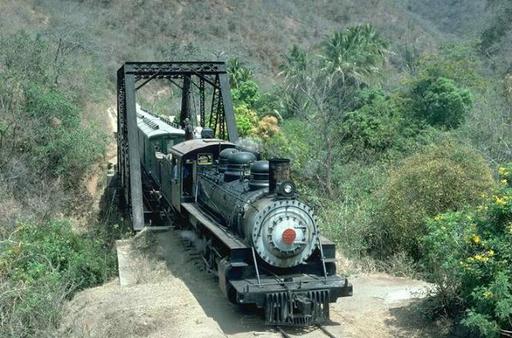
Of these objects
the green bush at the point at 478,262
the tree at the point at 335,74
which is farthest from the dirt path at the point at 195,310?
the tree at the point at 335,74

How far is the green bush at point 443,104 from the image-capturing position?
84.2ft

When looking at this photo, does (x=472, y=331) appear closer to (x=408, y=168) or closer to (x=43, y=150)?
(x=408, y=168)

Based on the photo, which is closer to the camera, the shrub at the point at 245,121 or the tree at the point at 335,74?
the tree at the point at 335,74

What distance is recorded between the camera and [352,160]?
25375mm

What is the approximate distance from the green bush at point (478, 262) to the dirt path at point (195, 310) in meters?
0.91

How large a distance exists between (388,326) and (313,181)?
1228 cm

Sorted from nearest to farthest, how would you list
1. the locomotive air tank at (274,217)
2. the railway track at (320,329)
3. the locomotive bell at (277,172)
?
the railway track at (320,329) → the locomotive air tank at (274,217) → the locomotive bell at (277,172)

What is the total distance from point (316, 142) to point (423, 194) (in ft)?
33.9

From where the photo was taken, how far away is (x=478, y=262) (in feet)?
32.7

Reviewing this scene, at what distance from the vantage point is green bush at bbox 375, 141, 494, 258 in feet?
49.8

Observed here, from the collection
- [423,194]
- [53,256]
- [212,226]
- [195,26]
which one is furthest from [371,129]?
[195,26]

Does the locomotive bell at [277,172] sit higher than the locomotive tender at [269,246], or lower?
higher

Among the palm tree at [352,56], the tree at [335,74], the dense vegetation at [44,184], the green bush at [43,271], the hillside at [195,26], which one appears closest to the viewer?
the green bush at [43,271]

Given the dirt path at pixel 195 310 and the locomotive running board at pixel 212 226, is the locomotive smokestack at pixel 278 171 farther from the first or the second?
the dirt path at pixel 195 310
